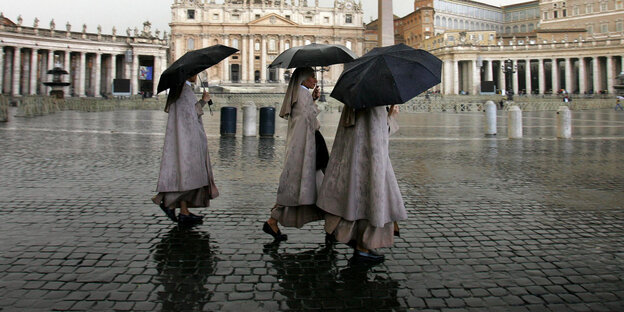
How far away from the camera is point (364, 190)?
4.22m

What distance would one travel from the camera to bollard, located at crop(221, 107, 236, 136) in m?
16.3

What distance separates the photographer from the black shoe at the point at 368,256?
4.11m

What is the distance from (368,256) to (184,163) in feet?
7.86

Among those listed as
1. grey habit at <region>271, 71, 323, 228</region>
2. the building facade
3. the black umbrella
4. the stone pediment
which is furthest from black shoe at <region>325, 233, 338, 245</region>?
the stone pediment

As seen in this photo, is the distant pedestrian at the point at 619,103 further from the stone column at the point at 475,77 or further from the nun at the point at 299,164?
the nun at the point at 299,164

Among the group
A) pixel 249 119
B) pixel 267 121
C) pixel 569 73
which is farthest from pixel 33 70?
pixel 569 73

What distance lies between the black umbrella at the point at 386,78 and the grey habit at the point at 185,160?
2031mm

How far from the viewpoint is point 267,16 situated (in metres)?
85.1

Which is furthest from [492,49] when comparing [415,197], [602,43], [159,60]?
[415,197]

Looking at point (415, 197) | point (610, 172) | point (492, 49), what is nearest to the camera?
point (415, 197)

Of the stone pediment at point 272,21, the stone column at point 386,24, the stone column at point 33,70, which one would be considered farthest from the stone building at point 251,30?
the stone column at point 386,24

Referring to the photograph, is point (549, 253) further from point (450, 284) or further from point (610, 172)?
point (610, 172)

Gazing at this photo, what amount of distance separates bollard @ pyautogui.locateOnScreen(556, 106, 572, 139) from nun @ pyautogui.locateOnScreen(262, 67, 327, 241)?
42.8 feet

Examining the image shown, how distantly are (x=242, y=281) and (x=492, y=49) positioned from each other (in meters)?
72.4
